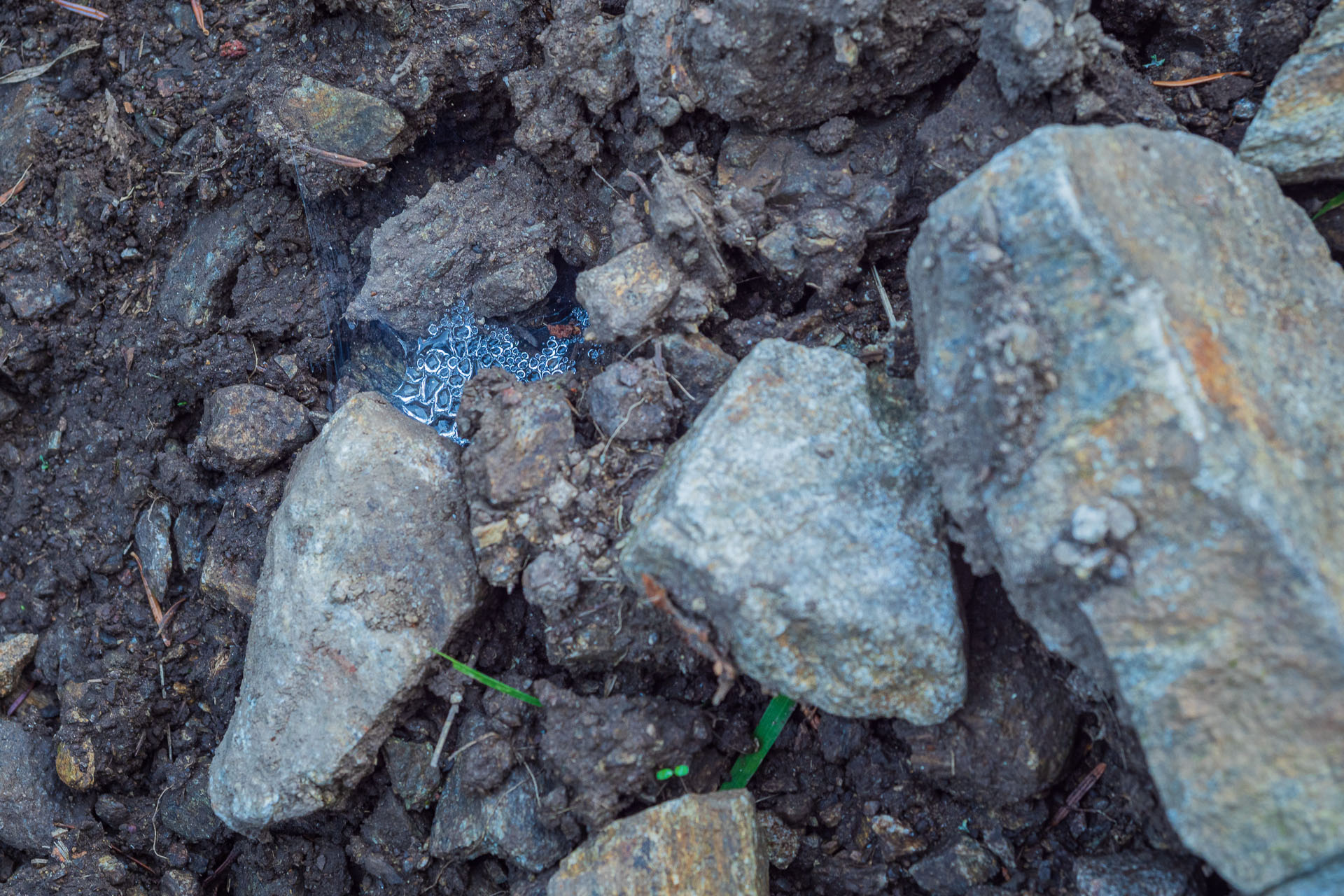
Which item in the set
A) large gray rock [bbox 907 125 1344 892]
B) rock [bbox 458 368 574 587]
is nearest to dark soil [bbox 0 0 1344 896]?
rock [bbox 458 368 574 587]

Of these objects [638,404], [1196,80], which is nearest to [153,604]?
[638,404]

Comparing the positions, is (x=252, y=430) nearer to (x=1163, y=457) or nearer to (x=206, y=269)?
(x=206, y=269)

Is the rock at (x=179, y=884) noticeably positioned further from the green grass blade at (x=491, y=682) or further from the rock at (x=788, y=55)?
the rock at (x=788, y=55)

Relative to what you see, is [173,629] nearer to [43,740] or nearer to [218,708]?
[218,708]

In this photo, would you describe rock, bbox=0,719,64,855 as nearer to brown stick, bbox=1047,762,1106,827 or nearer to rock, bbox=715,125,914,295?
rock, bbox=715,125,914,295

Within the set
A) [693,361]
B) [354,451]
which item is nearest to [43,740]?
[354,451]
